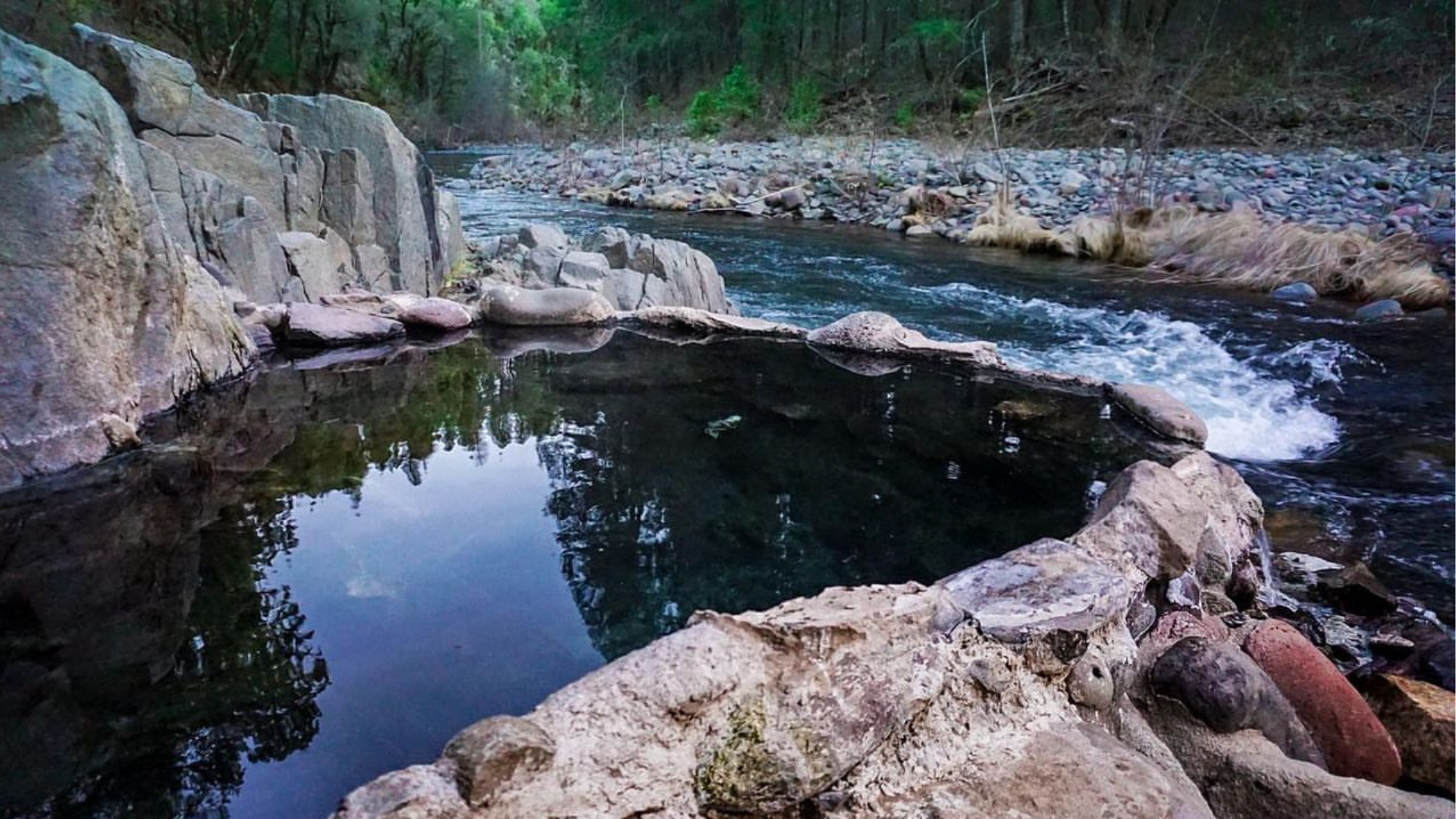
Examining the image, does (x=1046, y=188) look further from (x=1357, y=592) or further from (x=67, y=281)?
(x=67, y=281)

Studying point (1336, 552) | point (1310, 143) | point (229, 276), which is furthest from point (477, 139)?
point (1336, 552)

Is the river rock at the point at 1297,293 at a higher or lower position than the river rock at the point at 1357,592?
higher

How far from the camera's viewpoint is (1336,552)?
10.5 ft

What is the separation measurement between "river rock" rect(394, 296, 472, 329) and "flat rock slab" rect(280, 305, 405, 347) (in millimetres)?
150

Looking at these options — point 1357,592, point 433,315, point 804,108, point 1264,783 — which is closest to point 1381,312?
point 1357,592

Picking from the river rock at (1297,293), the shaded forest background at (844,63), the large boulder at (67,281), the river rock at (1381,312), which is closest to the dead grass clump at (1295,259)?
the river rock at (1297,293)

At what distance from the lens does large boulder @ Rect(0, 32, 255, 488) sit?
3.18m

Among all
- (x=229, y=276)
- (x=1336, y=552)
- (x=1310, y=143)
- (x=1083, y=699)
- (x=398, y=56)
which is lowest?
(x=1336, y=552)

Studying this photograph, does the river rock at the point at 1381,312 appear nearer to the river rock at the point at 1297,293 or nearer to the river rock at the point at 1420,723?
the river rock at the point at 1297,293

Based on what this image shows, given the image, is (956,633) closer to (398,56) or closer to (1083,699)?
(1083,699)

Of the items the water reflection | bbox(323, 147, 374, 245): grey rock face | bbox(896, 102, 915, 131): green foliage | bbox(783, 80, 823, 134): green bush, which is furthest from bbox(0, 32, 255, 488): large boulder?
bbox(783, 80, 823, 134): green bush

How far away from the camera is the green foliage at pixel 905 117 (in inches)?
782

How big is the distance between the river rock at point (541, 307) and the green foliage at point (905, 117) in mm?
15669

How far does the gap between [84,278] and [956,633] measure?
11.9 feet
